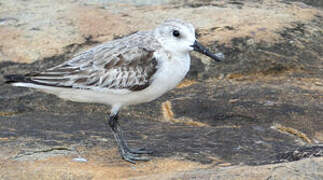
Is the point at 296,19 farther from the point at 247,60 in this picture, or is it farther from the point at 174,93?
the point at 174,93

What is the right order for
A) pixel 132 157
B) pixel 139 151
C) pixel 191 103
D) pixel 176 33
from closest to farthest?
pixel 132 157
pixel 176 33
pixel 139 151
pixel 191 103

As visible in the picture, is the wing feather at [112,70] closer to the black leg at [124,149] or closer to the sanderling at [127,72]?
the sanderling at [127,72]

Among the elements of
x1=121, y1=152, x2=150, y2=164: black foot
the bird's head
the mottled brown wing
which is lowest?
x1=121, y1=152, x2=150, y2=164: black foot

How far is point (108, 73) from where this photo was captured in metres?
7.37

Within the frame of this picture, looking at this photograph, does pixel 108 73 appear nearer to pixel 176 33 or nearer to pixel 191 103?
pixel 176 33

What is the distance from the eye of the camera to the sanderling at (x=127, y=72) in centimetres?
716

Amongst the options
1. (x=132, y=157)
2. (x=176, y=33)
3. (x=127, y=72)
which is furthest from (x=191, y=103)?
(x=132, y=157)

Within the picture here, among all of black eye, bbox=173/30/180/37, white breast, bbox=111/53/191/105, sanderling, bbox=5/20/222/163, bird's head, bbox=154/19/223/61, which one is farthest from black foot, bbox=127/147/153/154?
black eye, bbox=173/30/180/37

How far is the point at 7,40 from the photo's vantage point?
10.8 meters

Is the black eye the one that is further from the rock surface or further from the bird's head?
the rock surface

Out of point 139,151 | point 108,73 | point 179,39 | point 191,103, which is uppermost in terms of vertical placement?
point 179,39

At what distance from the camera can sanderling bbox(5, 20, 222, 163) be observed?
7160mm

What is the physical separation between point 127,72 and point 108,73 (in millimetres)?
224

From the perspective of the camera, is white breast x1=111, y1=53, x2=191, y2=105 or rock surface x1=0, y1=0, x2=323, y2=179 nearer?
rock surface x1=0, y1=0, x2=323, y2=179
